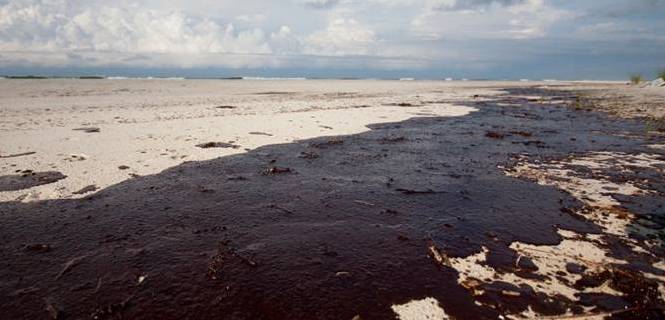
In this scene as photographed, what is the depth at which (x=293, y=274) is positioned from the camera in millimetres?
4949

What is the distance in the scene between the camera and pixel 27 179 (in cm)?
852

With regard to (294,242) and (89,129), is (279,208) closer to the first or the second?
(294,242)

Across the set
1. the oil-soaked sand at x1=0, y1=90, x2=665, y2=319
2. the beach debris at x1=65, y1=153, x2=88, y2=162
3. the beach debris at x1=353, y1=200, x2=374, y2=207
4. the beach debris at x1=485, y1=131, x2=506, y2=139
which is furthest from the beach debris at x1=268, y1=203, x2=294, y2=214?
the beach debris at x1=485, y1=131, x2=506, y2=139

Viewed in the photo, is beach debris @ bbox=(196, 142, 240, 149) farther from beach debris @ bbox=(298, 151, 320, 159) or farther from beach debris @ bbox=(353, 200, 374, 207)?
beach debris @ bbox=(353, 200, 374, 207)

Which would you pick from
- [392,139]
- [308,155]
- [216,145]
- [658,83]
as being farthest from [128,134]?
[658,83]

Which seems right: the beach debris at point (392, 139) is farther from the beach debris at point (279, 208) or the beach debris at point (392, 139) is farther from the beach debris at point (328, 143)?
the beach debris at point (279, 208)

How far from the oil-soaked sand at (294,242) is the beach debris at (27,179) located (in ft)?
4.12

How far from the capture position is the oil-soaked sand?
14.2 feet

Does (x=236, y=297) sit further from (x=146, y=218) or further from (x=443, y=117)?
(x=443, y=117)

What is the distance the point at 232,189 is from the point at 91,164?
13.8ft

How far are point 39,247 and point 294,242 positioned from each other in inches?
141

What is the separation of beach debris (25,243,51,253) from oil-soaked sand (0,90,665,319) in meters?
0.03

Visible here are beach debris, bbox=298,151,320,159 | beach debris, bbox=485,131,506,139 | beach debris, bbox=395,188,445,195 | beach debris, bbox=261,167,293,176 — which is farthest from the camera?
beach debris, bbox=485,131,506,139

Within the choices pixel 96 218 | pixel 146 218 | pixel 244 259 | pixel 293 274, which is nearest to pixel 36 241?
pixel 96 218
